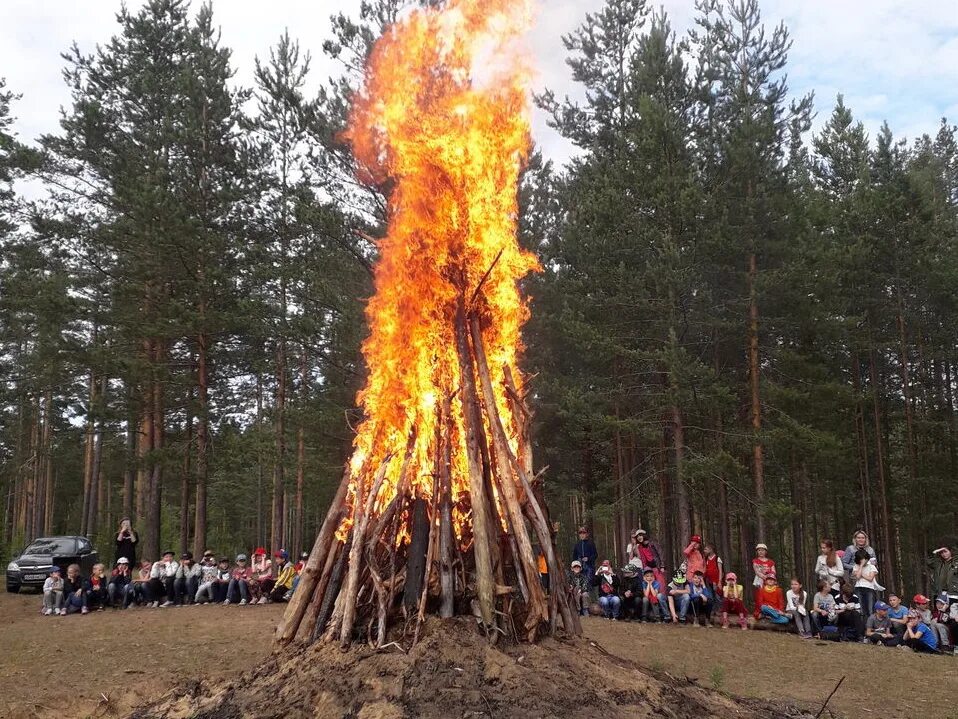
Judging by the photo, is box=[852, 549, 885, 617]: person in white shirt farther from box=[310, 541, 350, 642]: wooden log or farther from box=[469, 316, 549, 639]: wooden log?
box=[310, 541, 350, 642]: wooden log

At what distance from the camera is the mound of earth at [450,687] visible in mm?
4977

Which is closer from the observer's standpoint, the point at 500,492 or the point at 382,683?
the point at 382,683

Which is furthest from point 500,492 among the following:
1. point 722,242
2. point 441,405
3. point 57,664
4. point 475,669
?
point 722,242

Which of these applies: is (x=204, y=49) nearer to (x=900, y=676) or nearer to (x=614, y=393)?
(x=614, y=393)

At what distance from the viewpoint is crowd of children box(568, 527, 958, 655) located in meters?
10.7

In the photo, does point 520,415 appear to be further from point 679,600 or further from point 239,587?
point 239,587

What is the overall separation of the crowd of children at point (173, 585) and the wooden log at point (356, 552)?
25.9 feet

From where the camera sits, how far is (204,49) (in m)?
20.0

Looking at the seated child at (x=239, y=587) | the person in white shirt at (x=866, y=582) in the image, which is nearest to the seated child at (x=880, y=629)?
the person in white shirt at (x=866, y=582)

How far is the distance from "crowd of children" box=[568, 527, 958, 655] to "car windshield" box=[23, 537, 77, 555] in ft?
40.8

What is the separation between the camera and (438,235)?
296 inches

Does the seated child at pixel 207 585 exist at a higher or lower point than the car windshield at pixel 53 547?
lower

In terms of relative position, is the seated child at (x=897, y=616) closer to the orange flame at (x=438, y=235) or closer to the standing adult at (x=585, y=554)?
the standing adult at (x=585, y=554)

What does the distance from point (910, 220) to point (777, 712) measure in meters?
17.6
